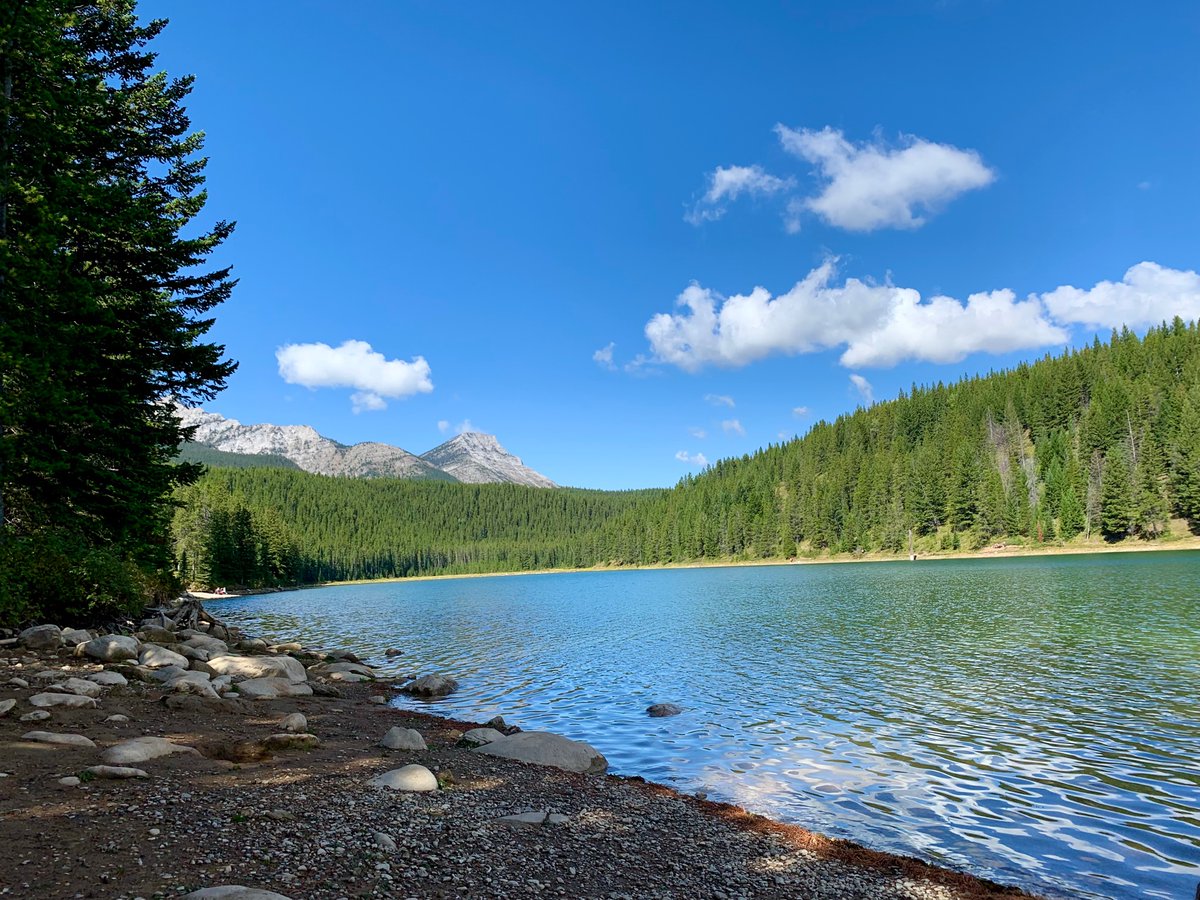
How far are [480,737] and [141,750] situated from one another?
7808 millimetres

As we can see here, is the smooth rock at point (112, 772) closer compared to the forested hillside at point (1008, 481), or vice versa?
the smooth rock at point (112, 772)

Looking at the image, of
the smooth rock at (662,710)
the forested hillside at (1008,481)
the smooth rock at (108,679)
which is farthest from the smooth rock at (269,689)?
the forested hillside at (1008,481)

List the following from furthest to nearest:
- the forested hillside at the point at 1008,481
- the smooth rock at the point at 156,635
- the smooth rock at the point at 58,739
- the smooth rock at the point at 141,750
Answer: the forested hillside at the point at 1008,481 < the smooth rock at the point at 156,635 < the smooth rock at the point at 58,739 < the smooth rock at the point at 141,750

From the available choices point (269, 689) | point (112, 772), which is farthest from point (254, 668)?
point (112, 772)

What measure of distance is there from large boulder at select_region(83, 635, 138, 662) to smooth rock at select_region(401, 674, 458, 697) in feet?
33.9

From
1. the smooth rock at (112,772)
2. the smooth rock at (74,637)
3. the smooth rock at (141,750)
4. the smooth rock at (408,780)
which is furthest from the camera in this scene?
the smooth rock at (74,637)

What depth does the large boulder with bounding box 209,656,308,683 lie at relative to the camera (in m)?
21.5

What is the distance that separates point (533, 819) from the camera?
10.4 metres

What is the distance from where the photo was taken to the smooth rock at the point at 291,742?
13078 mm

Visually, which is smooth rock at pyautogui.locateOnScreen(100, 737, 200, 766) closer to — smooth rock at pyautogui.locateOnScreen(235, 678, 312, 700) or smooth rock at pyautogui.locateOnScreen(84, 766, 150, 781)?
smooth rock at pyautogui.locateOnScreen(84, 766, 150, 781)

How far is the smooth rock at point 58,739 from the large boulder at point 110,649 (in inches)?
314

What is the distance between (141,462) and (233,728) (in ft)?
54.6

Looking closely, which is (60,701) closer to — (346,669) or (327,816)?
(327,816)

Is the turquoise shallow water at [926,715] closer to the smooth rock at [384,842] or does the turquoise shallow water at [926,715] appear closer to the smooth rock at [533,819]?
the smooth rock at [533,819]
